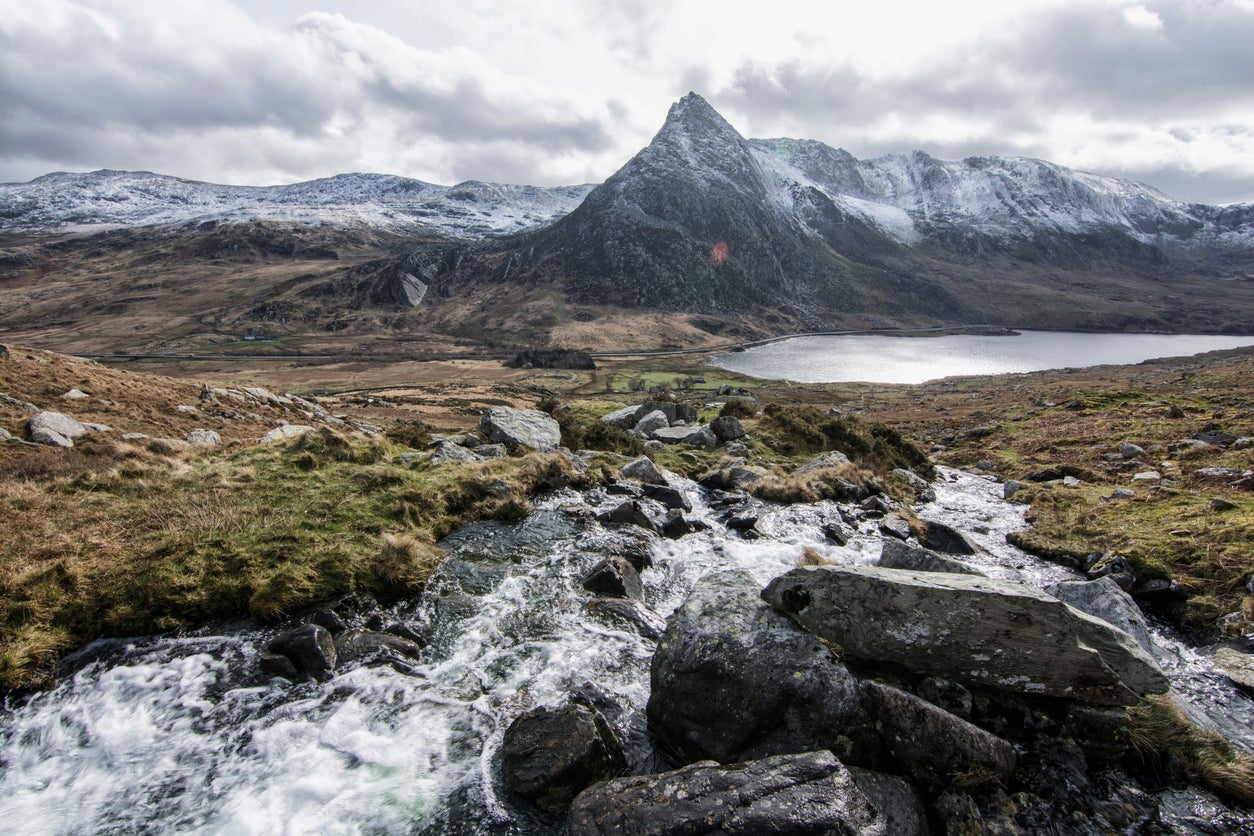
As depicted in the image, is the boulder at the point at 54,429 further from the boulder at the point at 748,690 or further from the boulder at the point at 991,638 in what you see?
the boulder at the point at 991,638

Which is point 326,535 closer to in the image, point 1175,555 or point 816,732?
point 816,732

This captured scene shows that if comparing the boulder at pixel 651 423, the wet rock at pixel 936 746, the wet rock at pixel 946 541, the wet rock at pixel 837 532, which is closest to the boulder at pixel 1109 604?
the wet rock at pixel 946 541

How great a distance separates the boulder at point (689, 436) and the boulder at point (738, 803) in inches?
1016

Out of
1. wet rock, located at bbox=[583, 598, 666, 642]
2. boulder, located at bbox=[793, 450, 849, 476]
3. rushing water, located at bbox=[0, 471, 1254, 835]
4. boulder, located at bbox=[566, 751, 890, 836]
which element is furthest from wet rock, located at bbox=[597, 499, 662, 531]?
boulder, located at bbox=[566, 751, 890, 836]

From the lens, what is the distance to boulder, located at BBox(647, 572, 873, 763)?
795cm

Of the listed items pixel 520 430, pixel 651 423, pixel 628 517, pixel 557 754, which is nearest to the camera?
pixel 557 754

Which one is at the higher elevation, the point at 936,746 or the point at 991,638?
the point at 991,638

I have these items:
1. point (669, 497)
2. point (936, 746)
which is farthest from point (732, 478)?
point (936, 746)

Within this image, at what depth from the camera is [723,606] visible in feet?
32.4

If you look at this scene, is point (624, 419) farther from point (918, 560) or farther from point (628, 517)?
point (918, 560)

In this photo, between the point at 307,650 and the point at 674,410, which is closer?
the point at 307,650

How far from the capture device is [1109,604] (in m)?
12.5

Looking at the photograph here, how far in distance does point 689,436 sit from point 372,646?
24.1 metres

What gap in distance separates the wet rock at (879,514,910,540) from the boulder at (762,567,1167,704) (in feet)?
35.9
